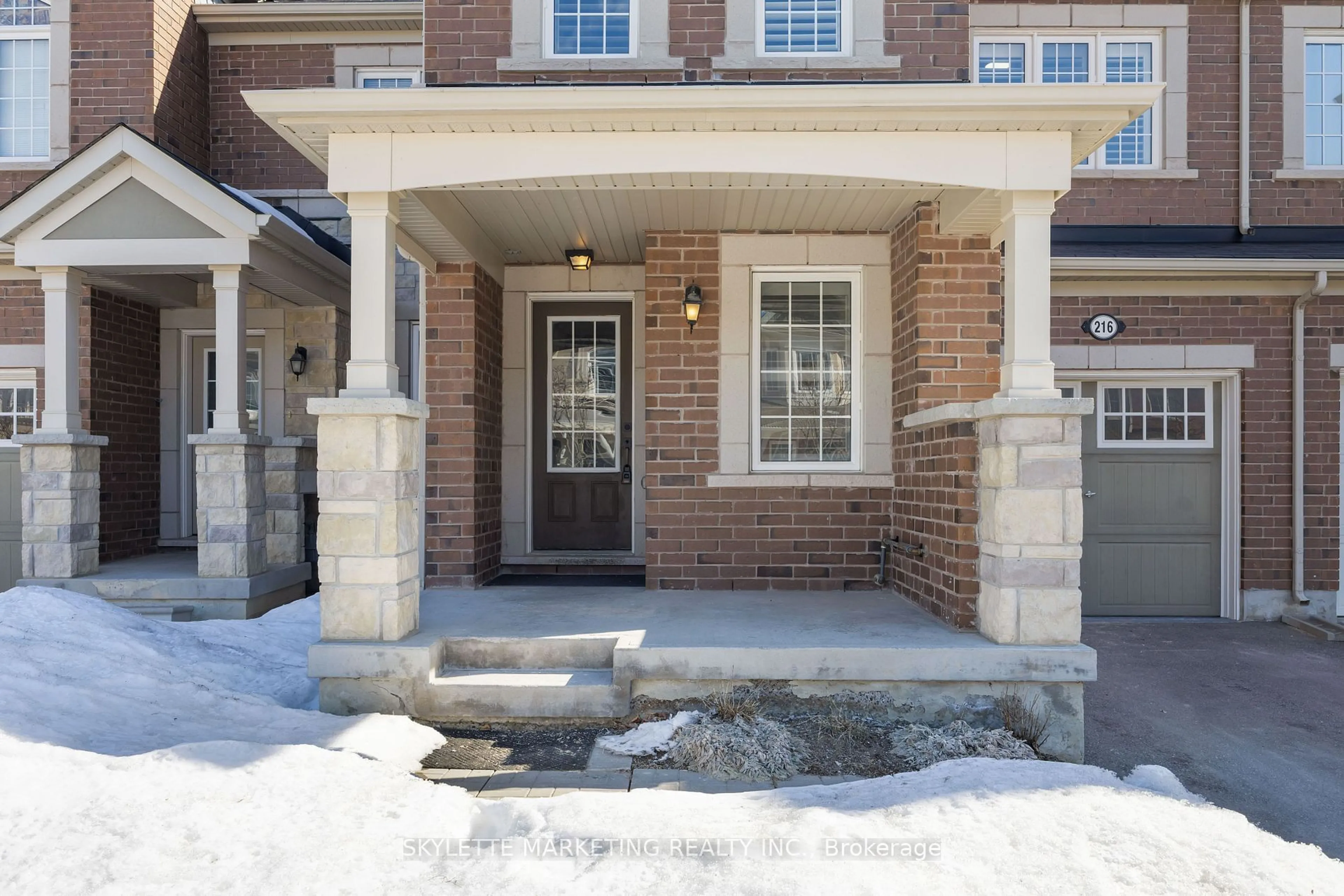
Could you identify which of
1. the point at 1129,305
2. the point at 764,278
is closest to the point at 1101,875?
the point at 764,278

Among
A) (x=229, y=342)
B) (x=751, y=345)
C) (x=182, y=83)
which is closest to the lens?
(x=751, y=345)

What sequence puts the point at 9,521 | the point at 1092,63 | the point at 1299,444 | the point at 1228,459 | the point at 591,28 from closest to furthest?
the point at 591,28 → the point at 1299,444 → the point at 1228,459 → the point at 1092,63 → the point at 9,521

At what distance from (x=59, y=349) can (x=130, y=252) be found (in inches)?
40.1

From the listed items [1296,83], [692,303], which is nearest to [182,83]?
[692,303]

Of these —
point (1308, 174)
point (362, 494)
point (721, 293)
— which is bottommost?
point (362, 494)

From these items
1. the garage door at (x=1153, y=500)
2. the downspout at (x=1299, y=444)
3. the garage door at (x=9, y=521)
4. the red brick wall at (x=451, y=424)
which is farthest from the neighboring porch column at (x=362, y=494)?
the downspout at (x=1299, y=444)

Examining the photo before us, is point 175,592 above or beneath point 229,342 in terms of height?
beneath

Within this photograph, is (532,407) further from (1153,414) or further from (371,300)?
(1153,414)

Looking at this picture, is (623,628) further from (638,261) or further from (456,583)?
(638,261)

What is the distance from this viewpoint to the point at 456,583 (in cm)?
648

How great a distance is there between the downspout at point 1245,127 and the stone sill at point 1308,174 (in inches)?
11.8

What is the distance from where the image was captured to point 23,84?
8492 mm

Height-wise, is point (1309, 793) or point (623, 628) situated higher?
point (623, 628)

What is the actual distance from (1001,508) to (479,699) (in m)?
2.90
